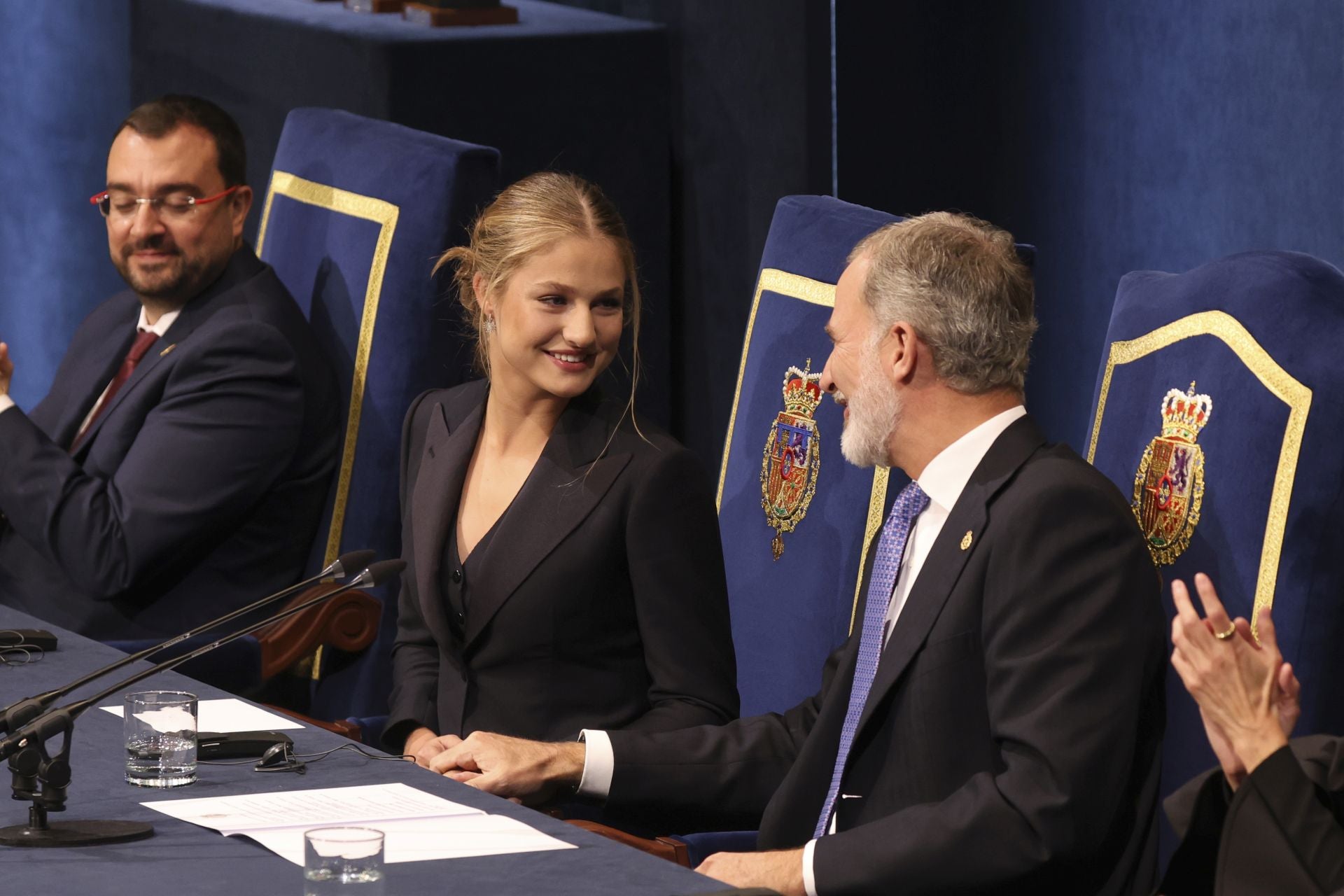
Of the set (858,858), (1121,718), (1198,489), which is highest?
(1198,489)

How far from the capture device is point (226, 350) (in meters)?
3.70

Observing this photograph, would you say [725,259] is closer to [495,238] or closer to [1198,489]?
[495,238]

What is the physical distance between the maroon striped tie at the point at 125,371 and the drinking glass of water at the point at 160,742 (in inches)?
63.8

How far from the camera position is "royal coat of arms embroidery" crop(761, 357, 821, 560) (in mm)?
3100

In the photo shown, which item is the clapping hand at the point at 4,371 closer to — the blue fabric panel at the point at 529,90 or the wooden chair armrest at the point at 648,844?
the blue fabric panel at the point at 529,90

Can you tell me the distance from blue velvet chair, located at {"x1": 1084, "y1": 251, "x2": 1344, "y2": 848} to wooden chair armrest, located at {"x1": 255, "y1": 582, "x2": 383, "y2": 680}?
145 cm

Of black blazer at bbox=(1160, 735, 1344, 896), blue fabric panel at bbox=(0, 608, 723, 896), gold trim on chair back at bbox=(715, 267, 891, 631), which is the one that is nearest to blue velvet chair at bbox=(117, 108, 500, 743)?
gold trim on chair back at bbox=(715, 267, 891, 631)

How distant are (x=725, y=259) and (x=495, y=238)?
179 cm

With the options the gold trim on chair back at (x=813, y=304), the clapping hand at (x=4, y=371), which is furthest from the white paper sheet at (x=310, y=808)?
the clapping hand at (x=4, y=371)

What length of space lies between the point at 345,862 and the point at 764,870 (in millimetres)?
603

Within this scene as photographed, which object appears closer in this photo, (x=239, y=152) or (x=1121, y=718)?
(x=1121, y=718)

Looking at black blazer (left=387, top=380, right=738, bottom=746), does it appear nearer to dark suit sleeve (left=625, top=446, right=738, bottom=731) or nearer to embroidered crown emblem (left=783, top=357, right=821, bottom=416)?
dark suit sleeve (left=625, top=446, right=738, bottom=731)

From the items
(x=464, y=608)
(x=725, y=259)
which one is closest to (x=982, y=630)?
(x=464, y=608)

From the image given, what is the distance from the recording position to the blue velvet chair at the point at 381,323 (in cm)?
373
